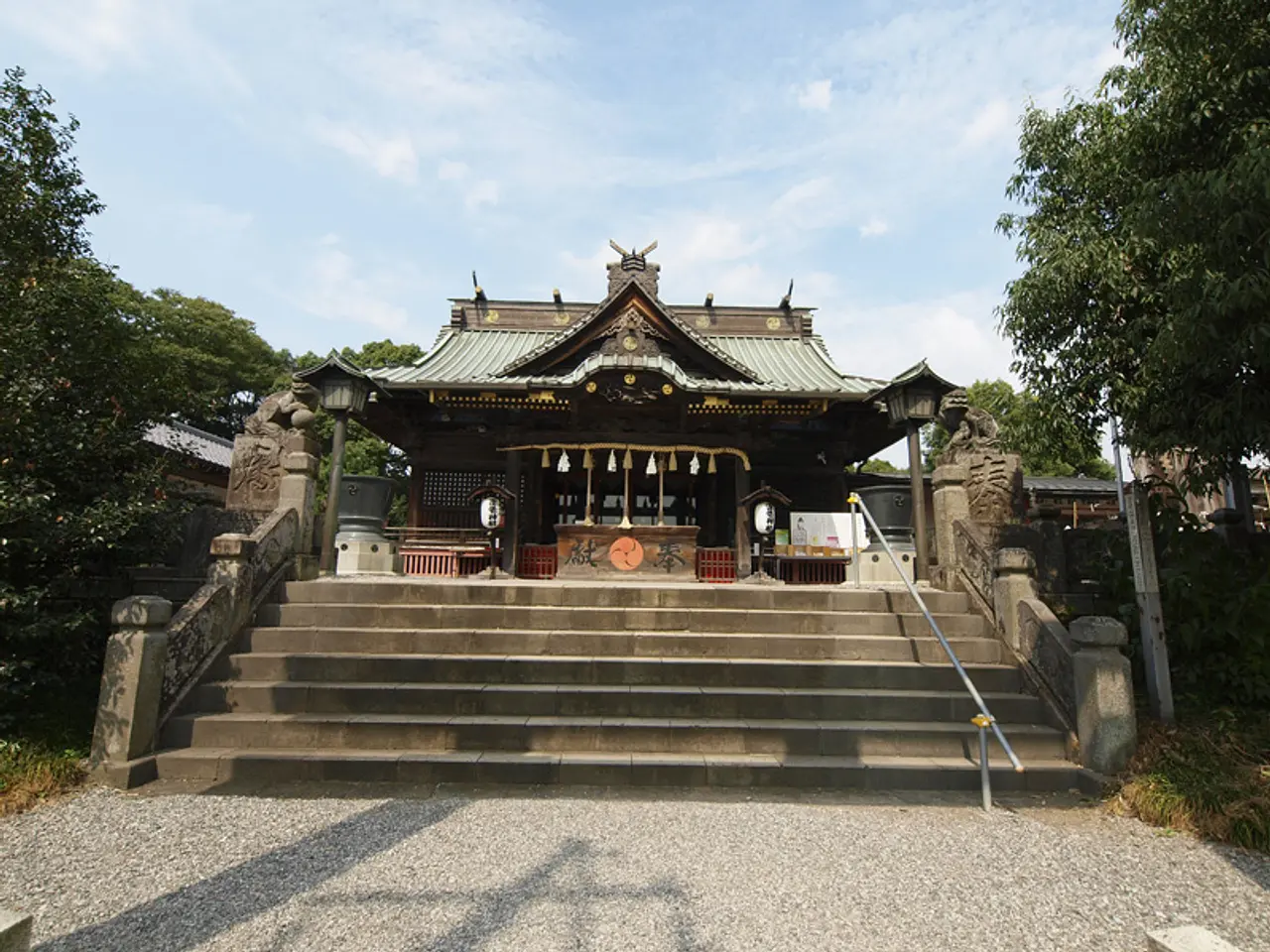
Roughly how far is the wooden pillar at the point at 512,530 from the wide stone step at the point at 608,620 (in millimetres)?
4610

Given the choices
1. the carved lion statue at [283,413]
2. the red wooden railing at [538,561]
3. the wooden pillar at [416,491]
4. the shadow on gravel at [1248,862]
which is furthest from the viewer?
the wooden pillar at [416,491]

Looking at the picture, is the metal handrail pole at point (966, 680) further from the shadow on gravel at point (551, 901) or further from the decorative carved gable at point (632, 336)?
the decorative carved gable at point (632, 336)

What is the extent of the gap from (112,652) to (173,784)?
1290mm

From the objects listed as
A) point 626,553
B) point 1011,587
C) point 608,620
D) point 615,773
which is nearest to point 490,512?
point 626,553

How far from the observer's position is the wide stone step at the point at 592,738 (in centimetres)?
562

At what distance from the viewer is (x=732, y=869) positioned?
3.78 m

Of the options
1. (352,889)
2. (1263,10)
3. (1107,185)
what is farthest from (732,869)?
(1107,185)

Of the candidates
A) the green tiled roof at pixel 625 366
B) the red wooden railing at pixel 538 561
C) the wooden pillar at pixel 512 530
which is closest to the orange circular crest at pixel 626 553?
the red wooden railing at pixel 538 561

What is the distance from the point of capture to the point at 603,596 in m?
7.78

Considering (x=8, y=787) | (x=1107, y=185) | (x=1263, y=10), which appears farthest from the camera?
(x=1107, y=185)

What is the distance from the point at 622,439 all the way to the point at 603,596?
5411 millimetres

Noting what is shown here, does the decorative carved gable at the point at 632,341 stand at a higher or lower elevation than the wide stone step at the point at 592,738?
higher

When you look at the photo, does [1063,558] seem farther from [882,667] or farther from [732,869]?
[732,869]

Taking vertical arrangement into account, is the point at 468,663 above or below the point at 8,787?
above
